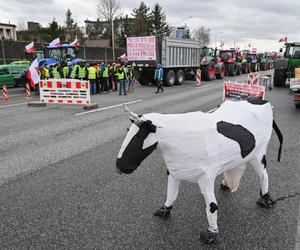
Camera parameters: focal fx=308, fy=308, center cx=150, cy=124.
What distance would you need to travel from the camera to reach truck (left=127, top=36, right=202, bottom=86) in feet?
63.7

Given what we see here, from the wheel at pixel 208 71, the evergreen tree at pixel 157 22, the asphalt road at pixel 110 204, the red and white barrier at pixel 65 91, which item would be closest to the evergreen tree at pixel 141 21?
the evergreen tree at pixel 157 22

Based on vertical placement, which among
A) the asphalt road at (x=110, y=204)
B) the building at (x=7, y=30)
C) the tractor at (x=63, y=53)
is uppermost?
the building at (x=7, y=30)

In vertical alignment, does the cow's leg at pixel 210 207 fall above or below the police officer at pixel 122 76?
below

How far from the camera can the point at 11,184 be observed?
15.6 ft

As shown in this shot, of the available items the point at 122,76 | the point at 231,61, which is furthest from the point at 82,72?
the point at 231,61

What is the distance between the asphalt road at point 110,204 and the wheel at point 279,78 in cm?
1276

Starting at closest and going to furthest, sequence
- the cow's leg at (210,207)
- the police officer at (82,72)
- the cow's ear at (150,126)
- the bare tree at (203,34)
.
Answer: the cow's ear at (150,126) → the cow's leg at (210,207) → the police officer at (82,72) → the bare tree at (203,34)

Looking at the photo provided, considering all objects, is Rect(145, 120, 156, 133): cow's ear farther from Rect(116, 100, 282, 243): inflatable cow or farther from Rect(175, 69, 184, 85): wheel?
Rect(175, 69, 184, 85): wheel

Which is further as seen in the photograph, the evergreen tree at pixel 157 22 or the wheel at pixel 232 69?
the evergreen tree at pixel 157 22

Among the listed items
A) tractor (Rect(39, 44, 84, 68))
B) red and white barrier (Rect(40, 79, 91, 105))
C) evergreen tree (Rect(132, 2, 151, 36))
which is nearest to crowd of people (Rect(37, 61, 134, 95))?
red and white barrier (Rect(40, 79, 91, 105))

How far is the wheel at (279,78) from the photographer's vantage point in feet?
61.2

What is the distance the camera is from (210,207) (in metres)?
3.15

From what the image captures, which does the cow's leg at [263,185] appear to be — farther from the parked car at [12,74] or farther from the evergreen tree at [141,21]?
the evergreen tree at [141,21]

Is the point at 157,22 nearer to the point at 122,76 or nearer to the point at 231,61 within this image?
the point at 231,61
